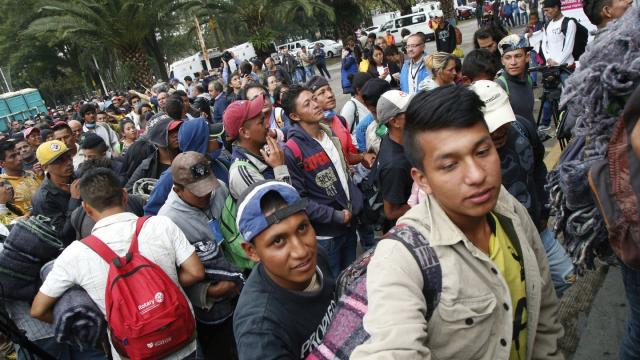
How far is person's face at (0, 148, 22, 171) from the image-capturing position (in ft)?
16.8

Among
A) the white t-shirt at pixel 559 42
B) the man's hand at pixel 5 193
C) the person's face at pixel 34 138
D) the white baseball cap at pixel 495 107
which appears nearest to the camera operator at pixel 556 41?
the white t-shirt at pixel 559 42

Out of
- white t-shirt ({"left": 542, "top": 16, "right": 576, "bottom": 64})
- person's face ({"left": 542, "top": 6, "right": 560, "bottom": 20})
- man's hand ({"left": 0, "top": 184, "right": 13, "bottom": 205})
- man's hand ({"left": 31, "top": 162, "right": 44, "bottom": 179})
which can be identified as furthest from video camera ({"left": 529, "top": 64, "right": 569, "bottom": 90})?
man's hand ({"left": 31, "top": 162, "right": 44, "bottom": 179})

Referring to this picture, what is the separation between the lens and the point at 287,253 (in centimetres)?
187

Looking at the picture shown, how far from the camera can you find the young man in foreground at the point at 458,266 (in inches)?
48.2

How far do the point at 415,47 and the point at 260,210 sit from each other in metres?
4.85

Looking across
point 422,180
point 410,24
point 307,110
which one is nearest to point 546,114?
point 307,110

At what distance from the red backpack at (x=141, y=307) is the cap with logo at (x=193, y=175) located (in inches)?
23.5

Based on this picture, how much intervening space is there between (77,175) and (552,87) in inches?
237

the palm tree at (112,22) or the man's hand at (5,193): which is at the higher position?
the palm tree at (112,22)

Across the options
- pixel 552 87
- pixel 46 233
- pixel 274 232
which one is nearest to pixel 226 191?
pixel 46 233

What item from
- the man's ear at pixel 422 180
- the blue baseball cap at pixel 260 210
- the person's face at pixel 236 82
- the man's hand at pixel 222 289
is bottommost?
the man's hand at pixel 222 289

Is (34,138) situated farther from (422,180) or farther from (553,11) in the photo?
(553,11)

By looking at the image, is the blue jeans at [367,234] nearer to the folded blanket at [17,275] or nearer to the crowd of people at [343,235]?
the crowd of people at [343,235]

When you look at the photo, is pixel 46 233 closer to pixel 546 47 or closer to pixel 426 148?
pixel 426 148
